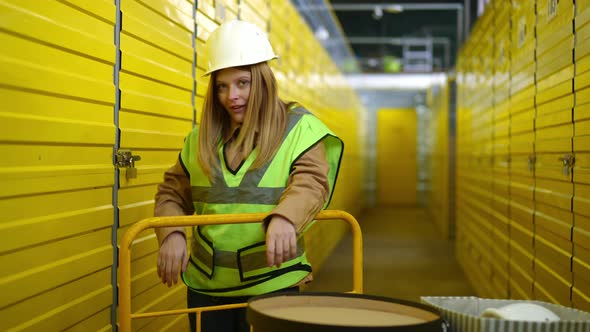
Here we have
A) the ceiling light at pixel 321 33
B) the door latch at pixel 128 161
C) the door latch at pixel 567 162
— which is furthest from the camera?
the ceiling light at pixel 321 33

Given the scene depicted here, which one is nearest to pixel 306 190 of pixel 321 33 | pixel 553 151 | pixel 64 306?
pixel 64 306

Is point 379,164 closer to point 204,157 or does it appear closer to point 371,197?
point 371,197

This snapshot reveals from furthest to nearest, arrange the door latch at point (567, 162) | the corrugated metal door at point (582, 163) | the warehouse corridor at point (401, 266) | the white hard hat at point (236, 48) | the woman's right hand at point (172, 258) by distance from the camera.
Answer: the warehouse corridor at point (401, 266) < the door latch at point (567, 162) < the corrugated metal door at point (582, 163) < the white hard hat at point (236, 48) < the woman's right hand at point (172, 258)

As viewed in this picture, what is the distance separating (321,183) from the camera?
171 centimetres

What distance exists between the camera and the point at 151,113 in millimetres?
2648

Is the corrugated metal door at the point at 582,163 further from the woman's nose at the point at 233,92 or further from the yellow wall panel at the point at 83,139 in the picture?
the yellow wall panel at the point at 83,139

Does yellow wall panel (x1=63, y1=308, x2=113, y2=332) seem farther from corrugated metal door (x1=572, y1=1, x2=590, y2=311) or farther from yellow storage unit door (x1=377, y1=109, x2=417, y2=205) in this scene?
yellow storage unit door (x1=377, y1=109, x2=417, y2=205)

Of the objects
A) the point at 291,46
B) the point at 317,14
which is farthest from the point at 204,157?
the point at 317,14

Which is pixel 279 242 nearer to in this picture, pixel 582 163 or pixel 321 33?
pixel 582 163

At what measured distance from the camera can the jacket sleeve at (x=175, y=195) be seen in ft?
6.16

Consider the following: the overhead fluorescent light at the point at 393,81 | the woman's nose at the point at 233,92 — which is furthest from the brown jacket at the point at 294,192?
the overhead fluorescent light at the point at 393,81

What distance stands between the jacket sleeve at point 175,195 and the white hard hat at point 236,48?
0.34m

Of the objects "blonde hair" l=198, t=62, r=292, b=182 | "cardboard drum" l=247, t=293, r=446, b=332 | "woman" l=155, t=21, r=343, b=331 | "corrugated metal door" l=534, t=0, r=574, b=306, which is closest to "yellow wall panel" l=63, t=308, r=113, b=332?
"woman" l=155, t=21, r=343, b=331

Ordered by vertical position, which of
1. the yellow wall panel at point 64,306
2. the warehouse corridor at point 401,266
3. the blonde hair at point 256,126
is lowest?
the warehouse corridor at point 401,266
